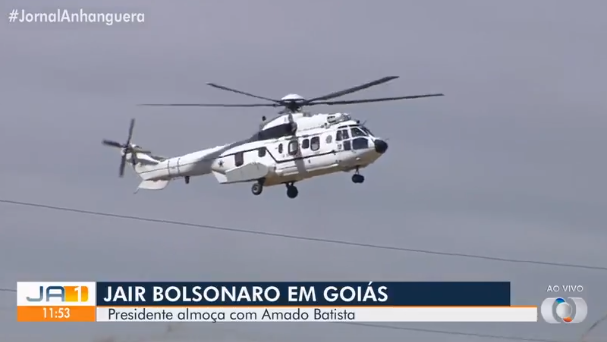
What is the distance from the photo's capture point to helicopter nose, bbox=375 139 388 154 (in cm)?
5450

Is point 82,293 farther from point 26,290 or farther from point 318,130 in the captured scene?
point 318,130

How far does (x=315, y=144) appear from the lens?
56125 mm

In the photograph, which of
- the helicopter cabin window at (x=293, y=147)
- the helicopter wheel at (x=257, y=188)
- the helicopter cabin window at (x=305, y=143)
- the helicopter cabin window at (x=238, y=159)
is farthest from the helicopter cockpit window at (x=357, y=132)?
the helicopter cabin window at (x=238, y=159)

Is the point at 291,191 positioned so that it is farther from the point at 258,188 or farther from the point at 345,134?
the point at 345,134

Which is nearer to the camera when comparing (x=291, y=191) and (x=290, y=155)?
(x=290, y=155)

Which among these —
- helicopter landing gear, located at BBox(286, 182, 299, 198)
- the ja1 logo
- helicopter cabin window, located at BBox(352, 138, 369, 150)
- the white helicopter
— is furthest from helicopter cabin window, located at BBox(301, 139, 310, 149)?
the ja1 logo

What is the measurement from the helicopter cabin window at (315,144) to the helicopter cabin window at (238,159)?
429 centimetres

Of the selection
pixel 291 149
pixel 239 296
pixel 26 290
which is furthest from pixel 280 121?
pixel 26 290

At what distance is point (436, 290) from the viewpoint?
170 feet

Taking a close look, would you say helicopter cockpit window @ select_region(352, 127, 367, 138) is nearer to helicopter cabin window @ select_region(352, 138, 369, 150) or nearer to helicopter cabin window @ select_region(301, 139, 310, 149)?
helicopter cabin window @ select_region(352, 138, 369, 150)

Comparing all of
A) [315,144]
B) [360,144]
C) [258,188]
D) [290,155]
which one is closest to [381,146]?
[360,144]

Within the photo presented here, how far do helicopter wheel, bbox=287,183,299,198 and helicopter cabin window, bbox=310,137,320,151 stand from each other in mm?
3008

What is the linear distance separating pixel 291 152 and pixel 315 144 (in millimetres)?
1417

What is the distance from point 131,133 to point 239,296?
59.5 feet
